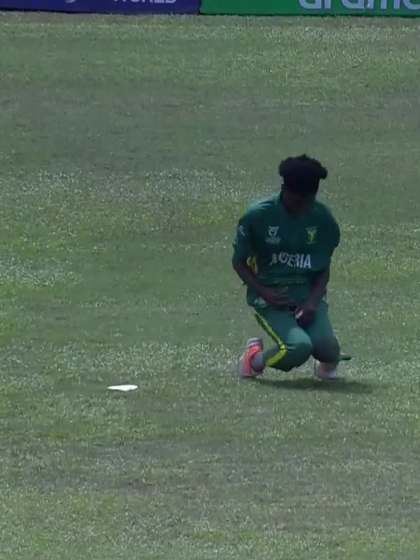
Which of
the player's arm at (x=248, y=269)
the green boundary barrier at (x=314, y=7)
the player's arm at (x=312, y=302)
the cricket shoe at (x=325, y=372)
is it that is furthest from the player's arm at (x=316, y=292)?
the green boundary barrier at (x=314, y=7)

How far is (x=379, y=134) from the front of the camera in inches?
813

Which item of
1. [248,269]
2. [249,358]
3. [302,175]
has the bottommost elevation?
[249,358]

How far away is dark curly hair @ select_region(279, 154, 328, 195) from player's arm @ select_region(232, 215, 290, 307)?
1.20 ft

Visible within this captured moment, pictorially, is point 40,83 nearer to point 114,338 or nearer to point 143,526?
point 114,338

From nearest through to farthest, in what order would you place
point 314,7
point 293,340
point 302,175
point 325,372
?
point 302,175 < point 293,340 < point 325,372 < point 314,7

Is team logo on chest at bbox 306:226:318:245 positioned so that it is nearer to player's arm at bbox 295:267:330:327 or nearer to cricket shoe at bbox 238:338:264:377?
player's arm at bbox 295:267:330:327

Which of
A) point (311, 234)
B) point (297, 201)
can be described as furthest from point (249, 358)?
point (297, 201)

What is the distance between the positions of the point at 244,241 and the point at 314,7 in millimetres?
15851

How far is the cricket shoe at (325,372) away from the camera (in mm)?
10984

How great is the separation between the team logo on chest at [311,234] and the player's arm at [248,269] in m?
0.33

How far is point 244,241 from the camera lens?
425 inches

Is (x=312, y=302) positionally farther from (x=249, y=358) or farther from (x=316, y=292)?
(x=249, y=358)

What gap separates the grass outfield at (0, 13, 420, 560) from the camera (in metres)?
8.27

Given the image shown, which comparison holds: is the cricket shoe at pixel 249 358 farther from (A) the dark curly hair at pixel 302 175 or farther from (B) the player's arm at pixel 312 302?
(A) the dark curly hair at pixel 302 175
